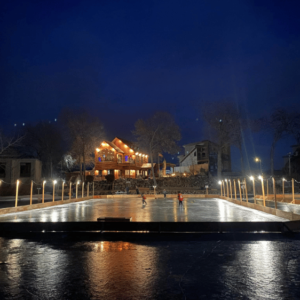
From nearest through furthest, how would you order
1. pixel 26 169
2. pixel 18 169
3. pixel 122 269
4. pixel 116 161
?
pixel 122 269 < pixel 18 169 < pixel 26 169 < pixel 116 161

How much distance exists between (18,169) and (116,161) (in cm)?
1679

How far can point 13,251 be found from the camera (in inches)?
326

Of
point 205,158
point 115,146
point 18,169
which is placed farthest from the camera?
point 205,158

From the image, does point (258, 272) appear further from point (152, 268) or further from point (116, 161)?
point (116, 161)

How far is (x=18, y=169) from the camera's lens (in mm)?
44344

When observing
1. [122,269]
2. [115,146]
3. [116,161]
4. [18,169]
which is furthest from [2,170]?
[122,269]

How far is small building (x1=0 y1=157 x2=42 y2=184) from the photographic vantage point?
43.5 meters

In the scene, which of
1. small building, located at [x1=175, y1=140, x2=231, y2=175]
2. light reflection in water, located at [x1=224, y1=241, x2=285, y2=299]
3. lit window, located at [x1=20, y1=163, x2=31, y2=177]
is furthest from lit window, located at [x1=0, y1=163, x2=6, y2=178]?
light reflection in water, located at [x1=224, y1=241, x2=285, y2=299]

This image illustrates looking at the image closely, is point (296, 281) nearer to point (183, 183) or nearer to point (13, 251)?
point (13, 251)

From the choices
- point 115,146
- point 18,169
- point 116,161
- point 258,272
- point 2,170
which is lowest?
point 258,272

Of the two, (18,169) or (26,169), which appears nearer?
(18,169)

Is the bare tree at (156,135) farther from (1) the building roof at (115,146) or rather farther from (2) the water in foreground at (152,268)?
(2) the water in foreground at (152,268)

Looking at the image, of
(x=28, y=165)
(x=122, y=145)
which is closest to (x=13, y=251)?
(x=28, y=165)

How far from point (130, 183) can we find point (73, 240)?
1391 inches
